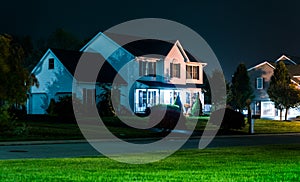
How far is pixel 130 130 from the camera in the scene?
34656mm

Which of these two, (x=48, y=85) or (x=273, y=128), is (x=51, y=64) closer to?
(x=48, y=85)

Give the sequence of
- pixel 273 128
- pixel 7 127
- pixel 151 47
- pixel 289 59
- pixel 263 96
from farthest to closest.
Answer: pixel 289 59
pixel 263 96
pixel 151 47
pixel 273 128
pixel 7 127

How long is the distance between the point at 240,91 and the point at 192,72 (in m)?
6.99

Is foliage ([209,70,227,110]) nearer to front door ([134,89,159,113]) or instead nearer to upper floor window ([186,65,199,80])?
upper floor window ([186,65,199,80])

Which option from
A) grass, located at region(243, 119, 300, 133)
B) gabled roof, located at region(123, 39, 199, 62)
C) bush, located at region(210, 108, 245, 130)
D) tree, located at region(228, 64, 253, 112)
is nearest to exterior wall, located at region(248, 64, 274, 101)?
tree, located at region(228, 64, 253, 112)

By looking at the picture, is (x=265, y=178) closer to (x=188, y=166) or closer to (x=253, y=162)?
(x=188, y=166)

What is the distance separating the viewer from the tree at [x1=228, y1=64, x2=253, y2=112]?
64.8 metres

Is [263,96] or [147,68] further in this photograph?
[263,96]

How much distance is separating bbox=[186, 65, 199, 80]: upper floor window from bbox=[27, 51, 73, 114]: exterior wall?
16183mm

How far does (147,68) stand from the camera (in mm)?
56000

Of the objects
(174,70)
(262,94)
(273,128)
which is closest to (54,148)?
(273,128)

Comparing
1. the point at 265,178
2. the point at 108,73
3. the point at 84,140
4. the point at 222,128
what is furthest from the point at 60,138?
the point at 108,73

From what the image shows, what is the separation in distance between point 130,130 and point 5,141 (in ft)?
33.1

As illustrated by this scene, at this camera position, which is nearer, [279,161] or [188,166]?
[188,166]
